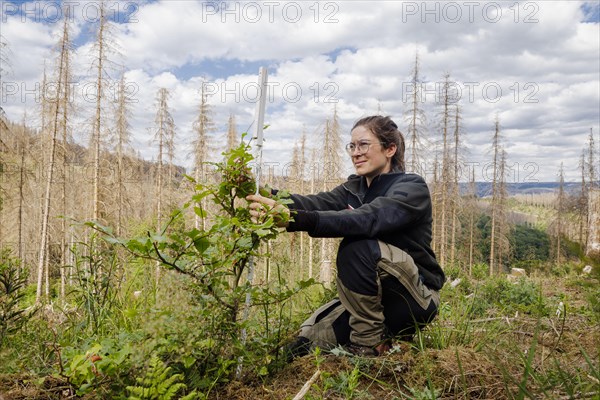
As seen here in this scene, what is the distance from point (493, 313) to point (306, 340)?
2.98m

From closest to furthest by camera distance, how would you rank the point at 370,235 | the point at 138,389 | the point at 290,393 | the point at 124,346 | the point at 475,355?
the point at 138,389
the point at 124,346
the point at 290,393
the point at 475,355
the point at 370,235

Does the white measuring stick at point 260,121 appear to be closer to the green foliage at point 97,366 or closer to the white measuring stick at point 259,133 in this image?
the white measuring stick at point 259,133

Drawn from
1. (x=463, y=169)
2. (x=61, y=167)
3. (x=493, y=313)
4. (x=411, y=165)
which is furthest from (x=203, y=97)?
(x=493, y=313)

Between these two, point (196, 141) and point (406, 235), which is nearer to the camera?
point (406, 235)

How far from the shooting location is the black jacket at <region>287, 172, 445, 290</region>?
2.67m

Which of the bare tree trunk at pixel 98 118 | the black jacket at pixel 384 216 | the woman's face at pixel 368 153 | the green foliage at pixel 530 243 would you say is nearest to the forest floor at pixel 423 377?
the black jacket at pixel 384 216

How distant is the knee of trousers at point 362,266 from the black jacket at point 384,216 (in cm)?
9

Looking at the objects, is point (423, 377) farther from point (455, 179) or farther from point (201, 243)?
point (455, 179)

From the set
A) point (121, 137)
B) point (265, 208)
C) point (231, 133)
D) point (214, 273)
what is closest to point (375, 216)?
point (265, 208)

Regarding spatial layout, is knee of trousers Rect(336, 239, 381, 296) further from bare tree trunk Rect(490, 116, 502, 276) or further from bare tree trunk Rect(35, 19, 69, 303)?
bare tree trunk Rect(490, 116, 502, 276)

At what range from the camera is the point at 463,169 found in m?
25.4

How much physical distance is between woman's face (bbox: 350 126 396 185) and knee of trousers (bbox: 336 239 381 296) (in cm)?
90

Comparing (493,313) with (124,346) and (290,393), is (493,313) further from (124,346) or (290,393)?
(124,346)

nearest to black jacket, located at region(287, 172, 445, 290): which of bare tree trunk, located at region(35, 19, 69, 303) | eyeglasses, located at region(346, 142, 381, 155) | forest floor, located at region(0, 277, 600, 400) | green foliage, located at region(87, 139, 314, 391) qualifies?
eyeglasses, located at region(346, 142, 381, 155)
